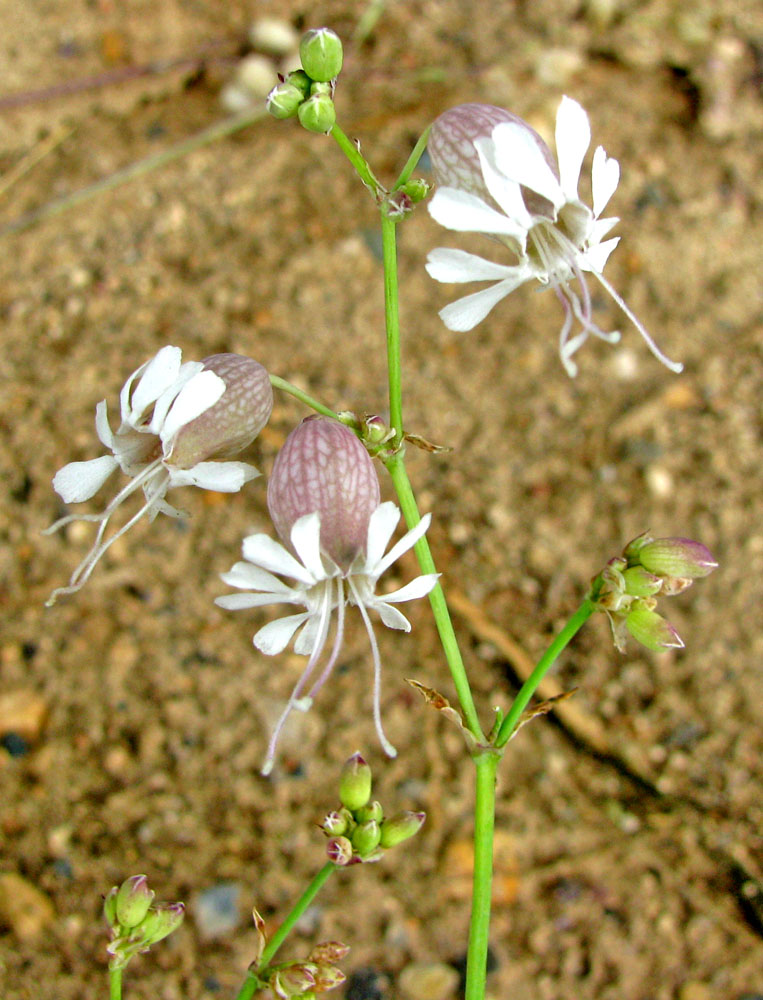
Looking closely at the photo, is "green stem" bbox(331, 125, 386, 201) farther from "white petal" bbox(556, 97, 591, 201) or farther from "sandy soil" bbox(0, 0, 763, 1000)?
"sandy soil" bbox(0, 0, 763, 1000)

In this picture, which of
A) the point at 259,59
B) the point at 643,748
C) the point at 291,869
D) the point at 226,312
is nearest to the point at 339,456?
the point at 291,869

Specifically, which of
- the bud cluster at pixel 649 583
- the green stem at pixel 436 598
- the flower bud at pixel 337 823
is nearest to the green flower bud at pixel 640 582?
the bud cluster at pixel 649 583

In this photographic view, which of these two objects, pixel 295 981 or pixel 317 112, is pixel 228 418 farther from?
pixel 295 981

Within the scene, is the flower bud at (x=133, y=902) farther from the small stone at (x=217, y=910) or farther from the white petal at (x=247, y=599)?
the small stone at (x=217, y=910)

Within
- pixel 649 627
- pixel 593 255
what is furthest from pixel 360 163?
pixel 649 627

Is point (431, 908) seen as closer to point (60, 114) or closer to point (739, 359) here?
point (739, 359)

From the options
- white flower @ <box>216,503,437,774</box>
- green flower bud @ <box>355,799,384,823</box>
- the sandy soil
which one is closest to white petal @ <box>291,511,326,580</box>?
white flower @ <box>216,503,437,774</box>
